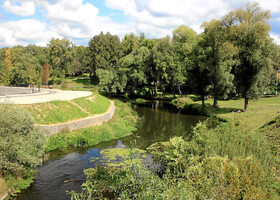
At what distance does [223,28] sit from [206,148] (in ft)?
100

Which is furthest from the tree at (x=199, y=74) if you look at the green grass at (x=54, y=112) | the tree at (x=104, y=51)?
the tree at (x=104, y=51)

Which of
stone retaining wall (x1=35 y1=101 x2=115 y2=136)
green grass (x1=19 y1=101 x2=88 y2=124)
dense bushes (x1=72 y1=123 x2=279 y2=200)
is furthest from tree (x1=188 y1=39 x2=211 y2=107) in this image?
dense bushes (x1=72 y1=123 x2=279 y2=200)

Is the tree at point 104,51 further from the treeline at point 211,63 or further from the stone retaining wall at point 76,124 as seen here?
the stone retaining wall at point 76,124

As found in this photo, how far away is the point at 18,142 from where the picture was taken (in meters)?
13.8

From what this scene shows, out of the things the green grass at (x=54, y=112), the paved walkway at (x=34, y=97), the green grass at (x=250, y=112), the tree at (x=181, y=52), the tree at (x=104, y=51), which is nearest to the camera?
the green grass at (x=54, y=112)

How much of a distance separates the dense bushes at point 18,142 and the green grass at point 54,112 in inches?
274

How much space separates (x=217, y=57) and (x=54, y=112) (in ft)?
91.3

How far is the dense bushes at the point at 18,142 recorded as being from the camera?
13.2 meters

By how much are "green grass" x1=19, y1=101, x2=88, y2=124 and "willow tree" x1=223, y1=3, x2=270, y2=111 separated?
2573 centimetres

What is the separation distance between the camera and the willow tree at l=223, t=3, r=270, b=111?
34031 millimetres

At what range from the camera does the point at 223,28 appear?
1474 inches

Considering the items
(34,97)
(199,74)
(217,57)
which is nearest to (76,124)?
(34,97)

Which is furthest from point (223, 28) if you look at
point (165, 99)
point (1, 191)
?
point (1, 191)

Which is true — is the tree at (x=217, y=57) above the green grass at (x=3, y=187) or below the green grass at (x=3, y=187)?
above
